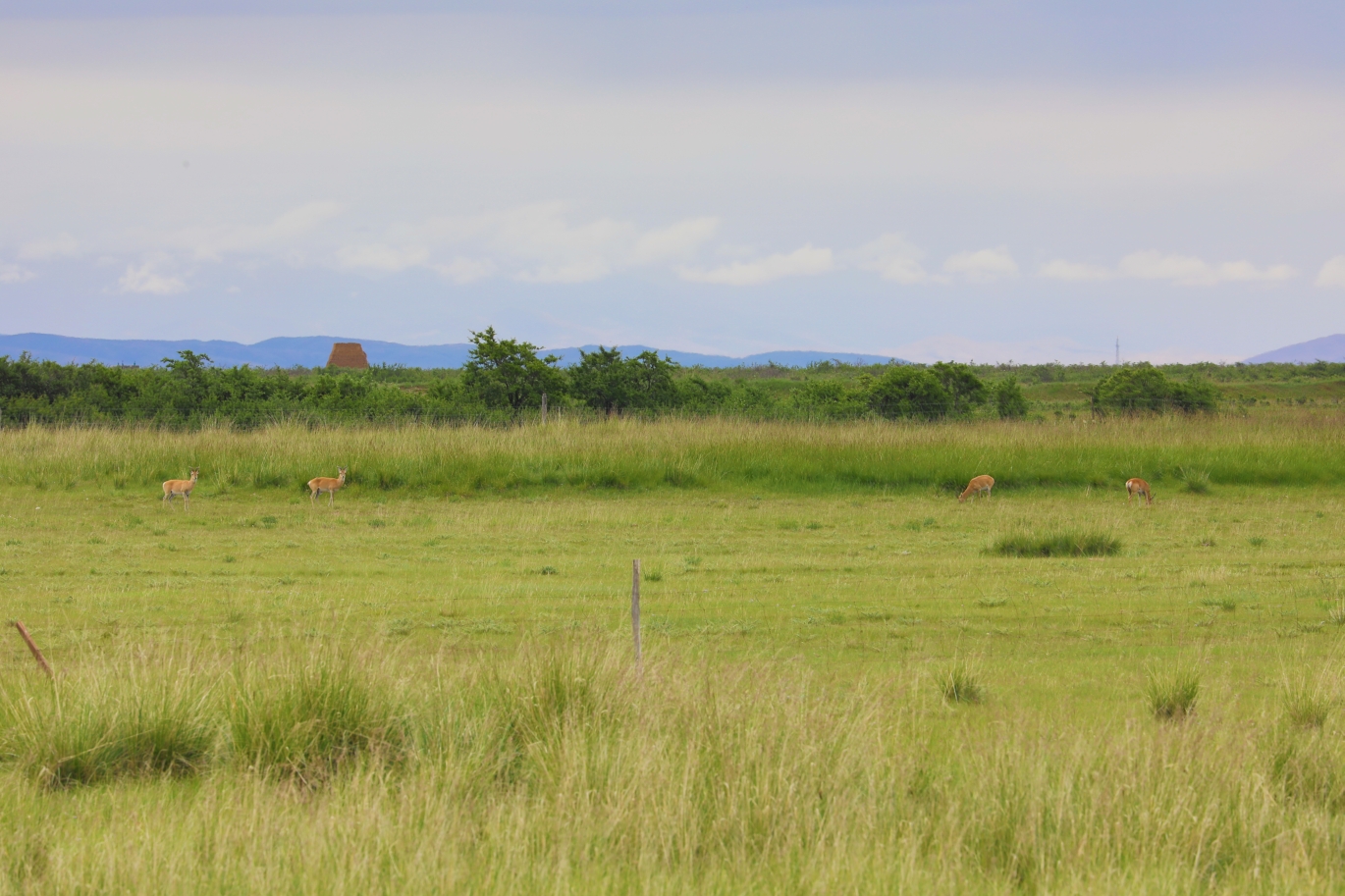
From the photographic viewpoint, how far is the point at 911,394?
3731cm

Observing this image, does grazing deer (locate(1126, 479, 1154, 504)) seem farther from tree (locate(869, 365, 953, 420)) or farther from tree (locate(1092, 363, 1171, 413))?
tree (locate(1092, 363, 1171, 413))

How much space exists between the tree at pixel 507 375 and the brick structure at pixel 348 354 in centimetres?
8871

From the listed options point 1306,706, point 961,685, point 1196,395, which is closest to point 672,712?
point 961,685

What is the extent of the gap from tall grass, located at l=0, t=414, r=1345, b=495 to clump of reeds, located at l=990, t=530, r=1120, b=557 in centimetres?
674

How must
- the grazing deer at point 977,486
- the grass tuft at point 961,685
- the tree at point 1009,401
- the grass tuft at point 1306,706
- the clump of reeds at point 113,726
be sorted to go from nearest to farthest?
the clump of reeds at point 113,726, the grass tuft at point 1306,706, the grass tuft at point 961,685, the grazing deer at point 977,486, the tree at point 1009,401

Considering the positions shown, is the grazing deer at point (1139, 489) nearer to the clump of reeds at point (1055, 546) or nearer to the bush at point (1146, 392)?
the clump of reeds at point (1055, 546)

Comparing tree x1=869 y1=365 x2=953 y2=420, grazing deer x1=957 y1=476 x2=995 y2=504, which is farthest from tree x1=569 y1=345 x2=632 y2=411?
grazing deer x1=957 y1=476 x2=995 y2=504

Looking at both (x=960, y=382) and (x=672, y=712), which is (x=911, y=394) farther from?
(x=672, y=712)

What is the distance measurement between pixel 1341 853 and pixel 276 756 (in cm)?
466

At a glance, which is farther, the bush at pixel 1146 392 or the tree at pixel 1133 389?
the tree at pixel 1133 389

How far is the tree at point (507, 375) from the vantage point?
103 ft

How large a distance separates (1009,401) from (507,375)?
21885 millimetres

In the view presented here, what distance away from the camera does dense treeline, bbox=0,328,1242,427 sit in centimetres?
2841

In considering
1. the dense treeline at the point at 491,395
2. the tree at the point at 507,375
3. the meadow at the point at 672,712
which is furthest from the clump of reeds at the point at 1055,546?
the tree at the point at 507,375
